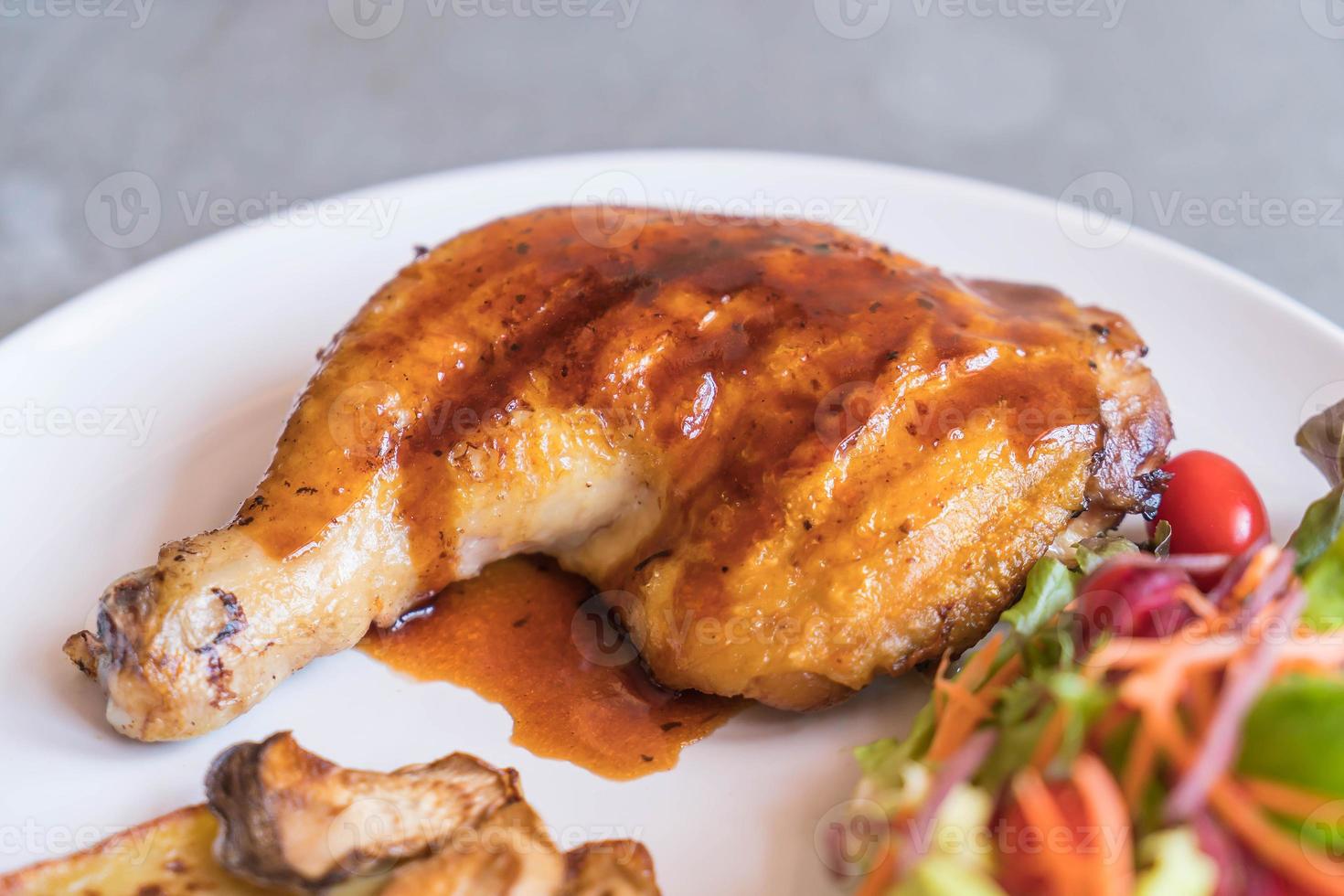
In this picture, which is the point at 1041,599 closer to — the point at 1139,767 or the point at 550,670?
the point at 1139,767

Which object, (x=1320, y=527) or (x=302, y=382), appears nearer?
(x=1320, y=527)

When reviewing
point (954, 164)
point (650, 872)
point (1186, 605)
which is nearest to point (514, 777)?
point (650, 872)

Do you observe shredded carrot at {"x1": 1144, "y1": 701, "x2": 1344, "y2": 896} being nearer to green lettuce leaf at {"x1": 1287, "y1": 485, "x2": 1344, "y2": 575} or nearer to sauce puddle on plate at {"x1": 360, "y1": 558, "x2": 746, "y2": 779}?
green lettuce leaf at {"x1": 1287, "y1": 485, "x2": 1344, "y2": 575}

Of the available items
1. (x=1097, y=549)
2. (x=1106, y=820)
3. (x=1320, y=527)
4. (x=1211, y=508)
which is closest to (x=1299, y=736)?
(x=1106, y=820)

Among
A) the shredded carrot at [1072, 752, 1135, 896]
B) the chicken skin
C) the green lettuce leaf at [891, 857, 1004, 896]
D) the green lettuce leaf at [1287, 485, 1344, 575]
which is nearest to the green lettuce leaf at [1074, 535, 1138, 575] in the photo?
the chicken skin

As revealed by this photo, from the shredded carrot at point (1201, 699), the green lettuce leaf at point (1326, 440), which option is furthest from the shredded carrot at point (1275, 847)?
the green lettuce leaf at point (1326, 440)

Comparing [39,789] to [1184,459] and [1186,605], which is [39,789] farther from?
[1184,459]
